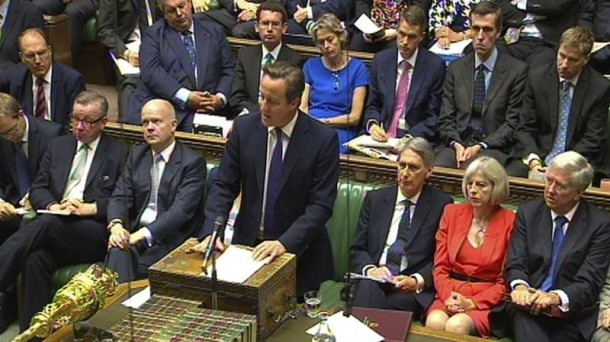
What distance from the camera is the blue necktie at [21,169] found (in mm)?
4758

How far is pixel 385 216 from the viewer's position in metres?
4.05

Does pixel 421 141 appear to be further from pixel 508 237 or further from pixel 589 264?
pixel 589 264

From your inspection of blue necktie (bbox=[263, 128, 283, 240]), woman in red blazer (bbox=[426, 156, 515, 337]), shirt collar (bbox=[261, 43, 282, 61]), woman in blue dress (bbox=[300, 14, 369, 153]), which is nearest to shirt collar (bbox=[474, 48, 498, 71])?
woman in blue dress (bbox=[300, 14, 369, 153])

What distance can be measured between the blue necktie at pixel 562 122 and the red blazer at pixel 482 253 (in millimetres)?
1023

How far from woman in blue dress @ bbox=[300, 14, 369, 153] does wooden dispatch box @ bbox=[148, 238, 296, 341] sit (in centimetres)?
219

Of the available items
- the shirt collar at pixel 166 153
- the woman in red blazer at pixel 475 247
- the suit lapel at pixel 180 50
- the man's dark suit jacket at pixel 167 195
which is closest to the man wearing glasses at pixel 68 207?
the man's dark suit jacket at pixel 167 195

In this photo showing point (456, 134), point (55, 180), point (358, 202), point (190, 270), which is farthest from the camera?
point (456, 134)

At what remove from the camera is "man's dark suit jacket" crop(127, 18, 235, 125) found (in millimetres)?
5414

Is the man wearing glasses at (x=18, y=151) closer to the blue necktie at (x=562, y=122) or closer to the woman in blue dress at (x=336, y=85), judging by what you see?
the woman in blue dress at (x=336, y=85)

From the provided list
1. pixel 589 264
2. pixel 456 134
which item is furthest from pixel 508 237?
pixel 456 134

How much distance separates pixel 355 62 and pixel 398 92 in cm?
31

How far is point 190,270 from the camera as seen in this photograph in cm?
302

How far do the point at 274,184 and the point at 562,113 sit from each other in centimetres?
173

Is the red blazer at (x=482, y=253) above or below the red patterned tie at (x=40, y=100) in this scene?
below
